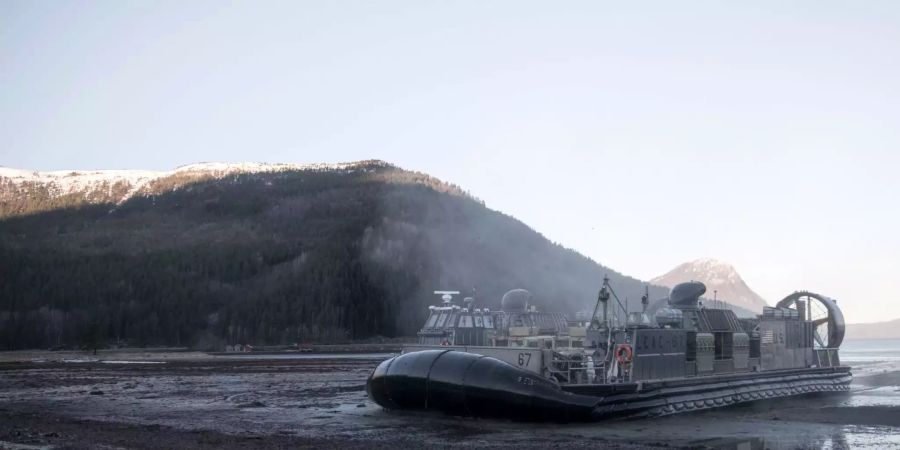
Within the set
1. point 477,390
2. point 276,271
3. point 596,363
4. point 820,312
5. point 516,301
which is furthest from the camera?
point 276,271

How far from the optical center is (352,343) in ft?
338

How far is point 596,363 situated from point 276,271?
102972mm

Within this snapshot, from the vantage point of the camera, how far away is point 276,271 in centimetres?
12306

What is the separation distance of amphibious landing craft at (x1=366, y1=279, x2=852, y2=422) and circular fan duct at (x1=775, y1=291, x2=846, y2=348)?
2.24 m

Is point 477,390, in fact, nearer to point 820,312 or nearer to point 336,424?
point 336,424

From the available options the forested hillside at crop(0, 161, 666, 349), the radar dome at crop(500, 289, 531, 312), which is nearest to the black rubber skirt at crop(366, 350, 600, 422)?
the radar dome at crop(500, 289, 531, 312)

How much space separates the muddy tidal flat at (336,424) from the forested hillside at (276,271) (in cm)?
5299

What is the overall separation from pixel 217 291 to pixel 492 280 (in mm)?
36892

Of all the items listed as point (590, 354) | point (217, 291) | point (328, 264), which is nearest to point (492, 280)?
point (328, 264)

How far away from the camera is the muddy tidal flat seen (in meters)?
18.8

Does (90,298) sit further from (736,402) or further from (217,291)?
(736,402)

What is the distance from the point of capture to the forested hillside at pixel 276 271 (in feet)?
341

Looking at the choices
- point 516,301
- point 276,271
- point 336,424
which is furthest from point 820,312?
point 276,271

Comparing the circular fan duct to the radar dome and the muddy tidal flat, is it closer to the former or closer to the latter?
the muddy tidal flat
